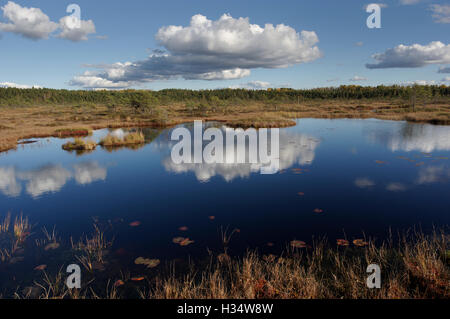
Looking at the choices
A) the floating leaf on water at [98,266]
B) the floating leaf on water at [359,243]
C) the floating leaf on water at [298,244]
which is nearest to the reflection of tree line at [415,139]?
the floating leaf on water at [359,243]

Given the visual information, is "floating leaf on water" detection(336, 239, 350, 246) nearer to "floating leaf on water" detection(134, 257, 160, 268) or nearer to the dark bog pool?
the dark bog pool

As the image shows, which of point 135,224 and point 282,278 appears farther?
point 135,224

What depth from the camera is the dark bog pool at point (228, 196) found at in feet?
37.7

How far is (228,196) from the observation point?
1592cm

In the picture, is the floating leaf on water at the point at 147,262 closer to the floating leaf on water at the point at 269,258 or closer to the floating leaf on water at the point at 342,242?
the floating leaf on water at the point at 269,258

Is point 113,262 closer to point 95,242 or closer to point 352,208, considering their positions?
point 95,242

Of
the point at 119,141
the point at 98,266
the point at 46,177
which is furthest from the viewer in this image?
the point at 119,141

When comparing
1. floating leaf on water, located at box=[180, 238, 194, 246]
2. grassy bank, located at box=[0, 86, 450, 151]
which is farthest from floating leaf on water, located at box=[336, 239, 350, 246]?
grassy bank, located at box=[0, 86, 450, 151]

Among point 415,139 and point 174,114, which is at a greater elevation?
point 174,114

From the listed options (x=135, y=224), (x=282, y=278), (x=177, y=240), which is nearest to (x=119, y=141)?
(x=135, y=224)

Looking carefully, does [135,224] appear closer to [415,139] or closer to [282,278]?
[282,278]

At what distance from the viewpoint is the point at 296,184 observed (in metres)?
17.6

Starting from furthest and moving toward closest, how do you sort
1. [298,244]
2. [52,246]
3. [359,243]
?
1. [52,246]
2. [298,244]
3. [359,243]

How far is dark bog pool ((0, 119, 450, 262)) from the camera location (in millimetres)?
11492
